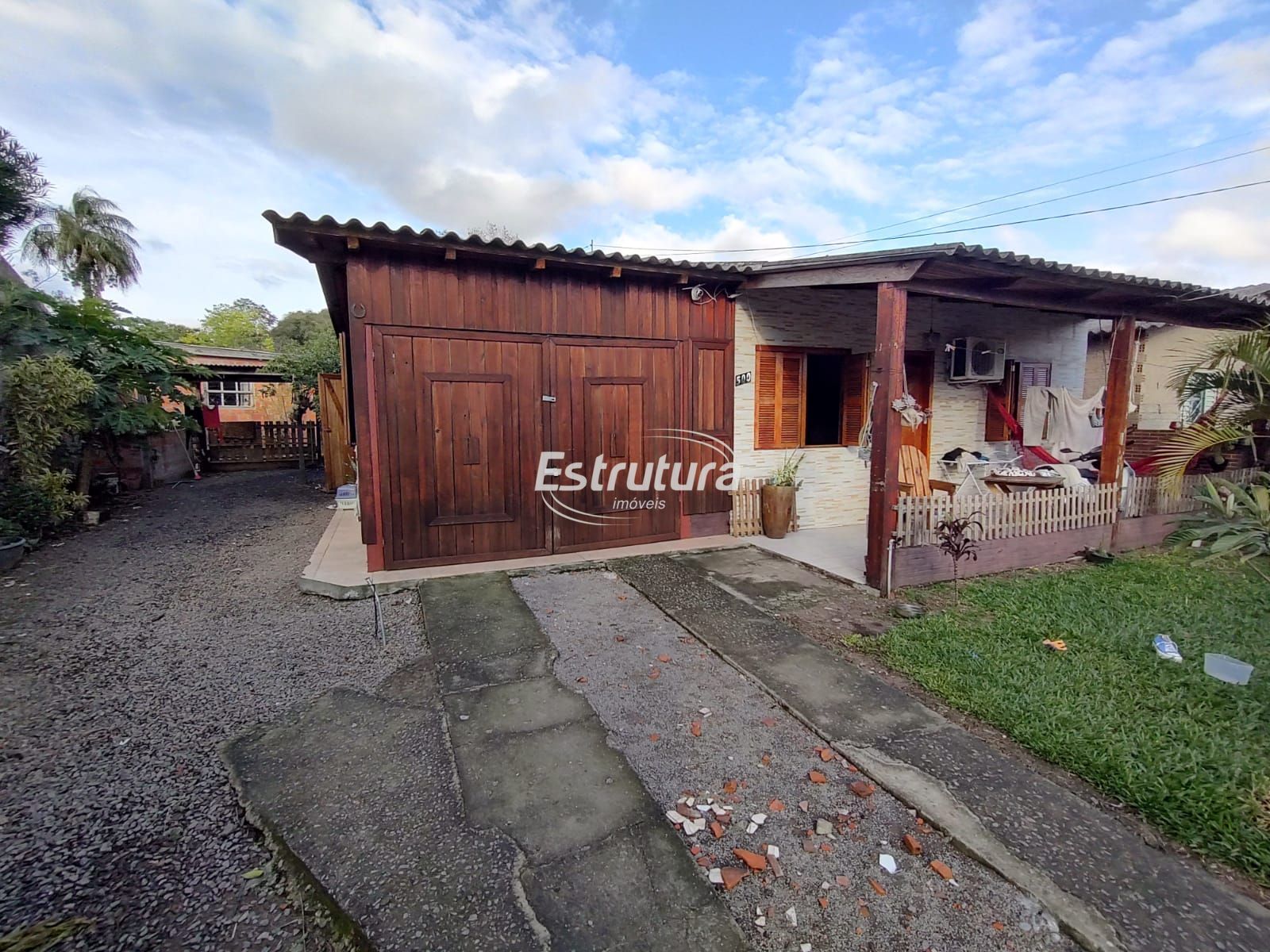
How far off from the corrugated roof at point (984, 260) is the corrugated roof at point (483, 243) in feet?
2.37

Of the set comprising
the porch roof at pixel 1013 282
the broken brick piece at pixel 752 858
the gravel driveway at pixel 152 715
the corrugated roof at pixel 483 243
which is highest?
the corrugated roof at pixel 483 243

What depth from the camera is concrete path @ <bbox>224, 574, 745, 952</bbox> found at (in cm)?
162

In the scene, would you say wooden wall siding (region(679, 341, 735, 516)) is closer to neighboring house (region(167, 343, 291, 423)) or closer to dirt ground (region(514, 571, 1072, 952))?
dirt ground (region(514, 571, 1072, 952))

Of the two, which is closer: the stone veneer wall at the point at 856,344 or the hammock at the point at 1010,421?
the stone veneer wall at the point at 856,344

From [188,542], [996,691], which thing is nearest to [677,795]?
[996,691]

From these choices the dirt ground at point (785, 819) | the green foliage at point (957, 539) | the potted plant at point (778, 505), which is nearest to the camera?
the dirt ground at point (785, 819)

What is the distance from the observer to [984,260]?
4.44 m

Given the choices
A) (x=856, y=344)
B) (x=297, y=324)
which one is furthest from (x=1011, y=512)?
(x=297, y=324)

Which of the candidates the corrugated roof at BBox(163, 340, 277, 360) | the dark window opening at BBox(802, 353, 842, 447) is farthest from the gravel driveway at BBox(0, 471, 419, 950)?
the corrugated roof at BBox(163, 340, 277, 360)

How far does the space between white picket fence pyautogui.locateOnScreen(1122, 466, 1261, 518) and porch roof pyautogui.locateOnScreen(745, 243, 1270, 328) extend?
1901 millimetres

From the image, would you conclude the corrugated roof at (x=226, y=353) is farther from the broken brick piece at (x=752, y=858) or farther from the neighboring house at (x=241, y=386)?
the broken brick piece at (x=752, y=858)

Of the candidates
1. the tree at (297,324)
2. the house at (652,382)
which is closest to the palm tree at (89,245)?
the tree at (297,324)

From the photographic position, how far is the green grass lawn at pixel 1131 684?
2146mm

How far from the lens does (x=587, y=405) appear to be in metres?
5.68
